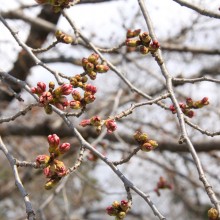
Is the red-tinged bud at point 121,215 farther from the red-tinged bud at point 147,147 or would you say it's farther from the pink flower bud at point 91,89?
the pink flower bud at point 91,89

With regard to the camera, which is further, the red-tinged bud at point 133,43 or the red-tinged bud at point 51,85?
the red-tinged bud at point 133,43

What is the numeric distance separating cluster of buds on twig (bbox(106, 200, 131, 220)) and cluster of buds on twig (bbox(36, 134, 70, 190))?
25cm

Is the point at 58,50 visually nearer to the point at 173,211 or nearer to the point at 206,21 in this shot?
the point at 206,21

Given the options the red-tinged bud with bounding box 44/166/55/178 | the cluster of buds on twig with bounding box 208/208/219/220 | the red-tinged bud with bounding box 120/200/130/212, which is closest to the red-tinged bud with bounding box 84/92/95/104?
the red-tinged bud with bounding box 44/166/55/178

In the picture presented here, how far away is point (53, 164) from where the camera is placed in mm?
1678

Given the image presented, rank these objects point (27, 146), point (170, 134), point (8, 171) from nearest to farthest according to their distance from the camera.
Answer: point (170, 134) < point (27, 146) < point (8, 171)

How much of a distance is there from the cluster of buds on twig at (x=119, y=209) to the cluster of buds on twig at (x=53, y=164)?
0.25 m

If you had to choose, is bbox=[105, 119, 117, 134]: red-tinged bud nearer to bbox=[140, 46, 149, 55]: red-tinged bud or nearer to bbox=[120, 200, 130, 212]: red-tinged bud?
bbox=[120, 200, 130, 212]: red-tinged bud

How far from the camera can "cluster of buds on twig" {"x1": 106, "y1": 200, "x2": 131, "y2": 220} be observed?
1697 mm

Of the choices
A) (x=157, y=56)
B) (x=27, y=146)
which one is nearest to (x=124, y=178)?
(x=157, y=56)

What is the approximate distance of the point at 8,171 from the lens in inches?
412

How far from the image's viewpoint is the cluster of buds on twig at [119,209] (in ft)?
5.57

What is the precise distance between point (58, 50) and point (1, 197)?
2.60m

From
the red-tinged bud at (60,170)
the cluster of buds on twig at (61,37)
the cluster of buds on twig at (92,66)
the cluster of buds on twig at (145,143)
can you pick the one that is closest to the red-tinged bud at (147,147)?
the cluster of buds on twig at (145,143)
